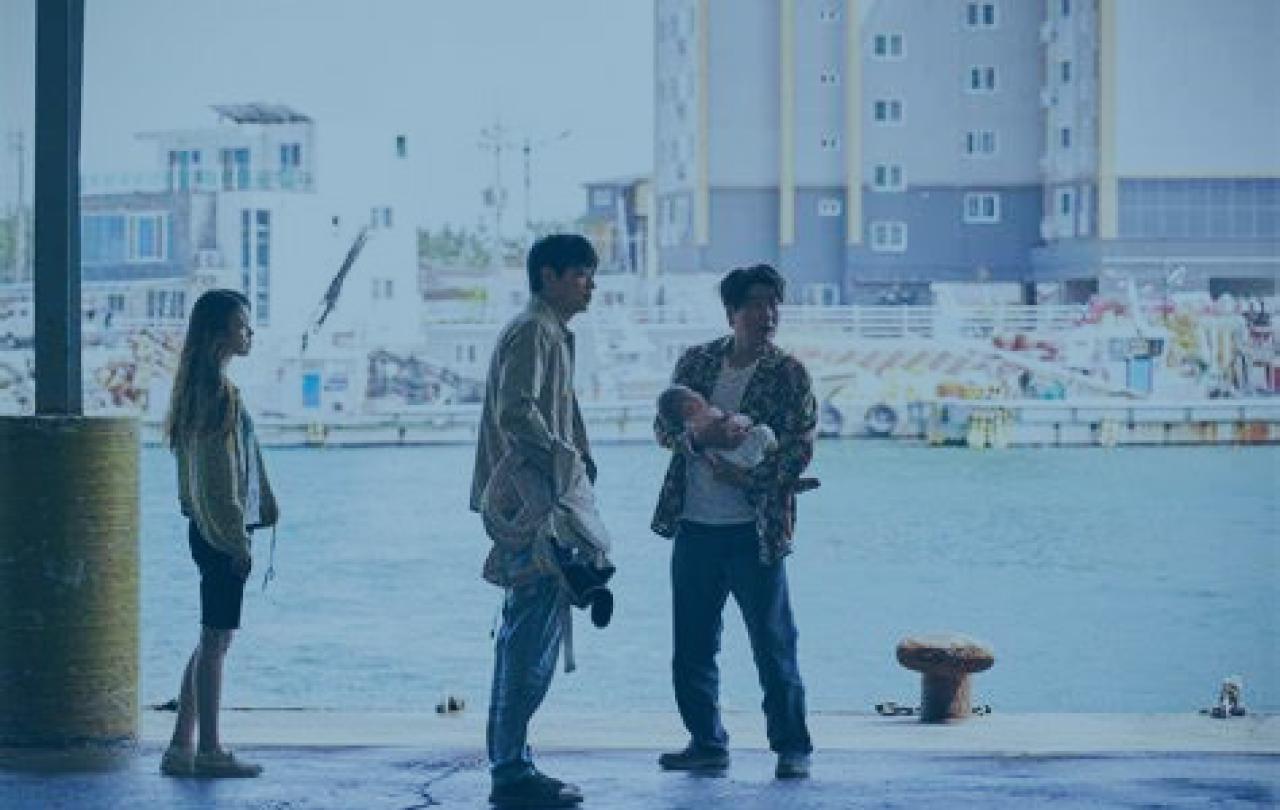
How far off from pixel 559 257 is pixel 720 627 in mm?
1026


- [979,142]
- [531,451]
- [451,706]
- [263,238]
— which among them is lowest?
[451,706]

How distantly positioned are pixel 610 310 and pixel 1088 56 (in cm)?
1429

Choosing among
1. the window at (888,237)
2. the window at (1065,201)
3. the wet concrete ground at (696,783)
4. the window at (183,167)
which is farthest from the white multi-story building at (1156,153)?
the wet concrete ground at (696,783)

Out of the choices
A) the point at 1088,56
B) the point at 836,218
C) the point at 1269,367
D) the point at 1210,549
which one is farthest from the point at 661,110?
the point at 1210,549

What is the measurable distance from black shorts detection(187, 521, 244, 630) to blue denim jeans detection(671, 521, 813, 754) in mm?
1006

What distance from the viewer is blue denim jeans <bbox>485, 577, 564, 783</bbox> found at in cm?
622

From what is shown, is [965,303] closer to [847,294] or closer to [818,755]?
[847,294]

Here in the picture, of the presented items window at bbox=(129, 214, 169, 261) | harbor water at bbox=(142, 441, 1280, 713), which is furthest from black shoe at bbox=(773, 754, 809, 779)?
window at bbox=(129, 214, 169, 261)

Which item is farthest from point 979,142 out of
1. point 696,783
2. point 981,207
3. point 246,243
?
point 696,783

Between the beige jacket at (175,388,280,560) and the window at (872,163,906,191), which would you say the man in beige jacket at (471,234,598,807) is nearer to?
the beige jacket at (175,388,280,560)

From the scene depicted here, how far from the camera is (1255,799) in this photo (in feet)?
20.3

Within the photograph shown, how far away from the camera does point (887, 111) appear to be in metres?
75.8

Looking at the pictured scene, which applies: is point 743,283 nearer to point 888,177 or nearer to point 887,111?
point 888,177

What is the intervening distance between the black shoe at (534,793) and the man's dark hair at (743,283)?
1216 millimetres
